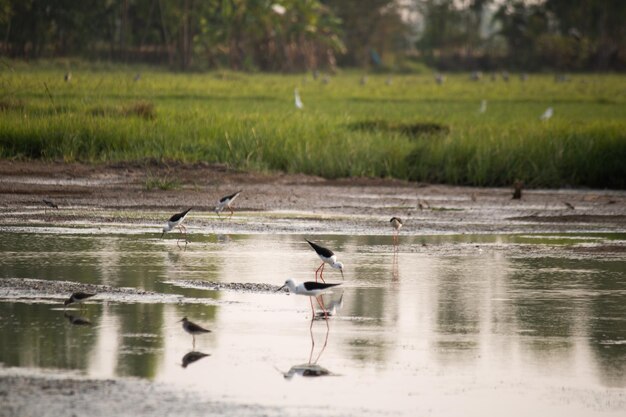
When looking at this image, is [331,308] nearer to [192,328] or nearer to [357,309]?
[357,309]

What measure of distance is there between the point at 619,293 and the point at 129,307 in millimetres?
3860

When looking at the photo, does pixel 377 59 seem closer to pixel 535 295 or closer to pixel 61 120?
pixel 61 120

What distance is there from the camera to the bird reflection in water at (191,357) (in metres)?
7.51

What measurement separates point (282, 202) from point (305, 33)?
48101 millimetres

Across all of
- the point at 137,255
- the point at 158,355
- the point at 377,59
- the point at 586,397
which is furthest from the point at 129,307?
the point at 377,59

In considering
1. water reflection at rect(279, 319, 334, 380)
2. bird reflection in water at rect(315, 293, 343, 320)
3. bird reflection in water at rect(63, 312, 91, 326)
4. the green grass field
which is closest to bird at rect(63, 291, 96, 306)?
bird reflection in water at rect(63, 312, 91, 326)

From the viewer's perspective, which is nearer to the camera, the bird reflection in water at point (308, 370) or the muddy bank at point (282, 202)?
the bird reflection in water at point (308, 370)

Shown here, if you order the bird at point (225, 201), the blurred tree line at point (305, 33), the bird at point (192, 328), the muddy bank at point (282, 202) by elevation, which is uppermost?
the blurred tree line at point (305, 33)

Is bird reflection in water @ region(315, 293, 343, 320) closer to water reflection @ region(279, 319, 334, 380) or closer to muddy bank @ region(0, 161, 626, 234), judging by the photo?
water reflection @ region(279, 319, 334, 380)

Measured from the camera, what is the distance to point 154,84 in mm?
36500

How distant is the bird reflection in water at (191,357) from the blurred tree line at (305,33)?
2540 cm

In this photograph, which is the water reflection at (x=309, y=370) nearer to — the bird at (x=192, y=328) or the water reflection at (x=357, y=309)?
the water reflection at (x=357, y=309)

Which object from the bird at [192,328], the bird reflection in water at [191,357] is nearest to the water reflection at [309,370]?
the bird reflection in water at [191,357]

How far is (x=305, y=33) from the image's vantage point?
64.6 m
